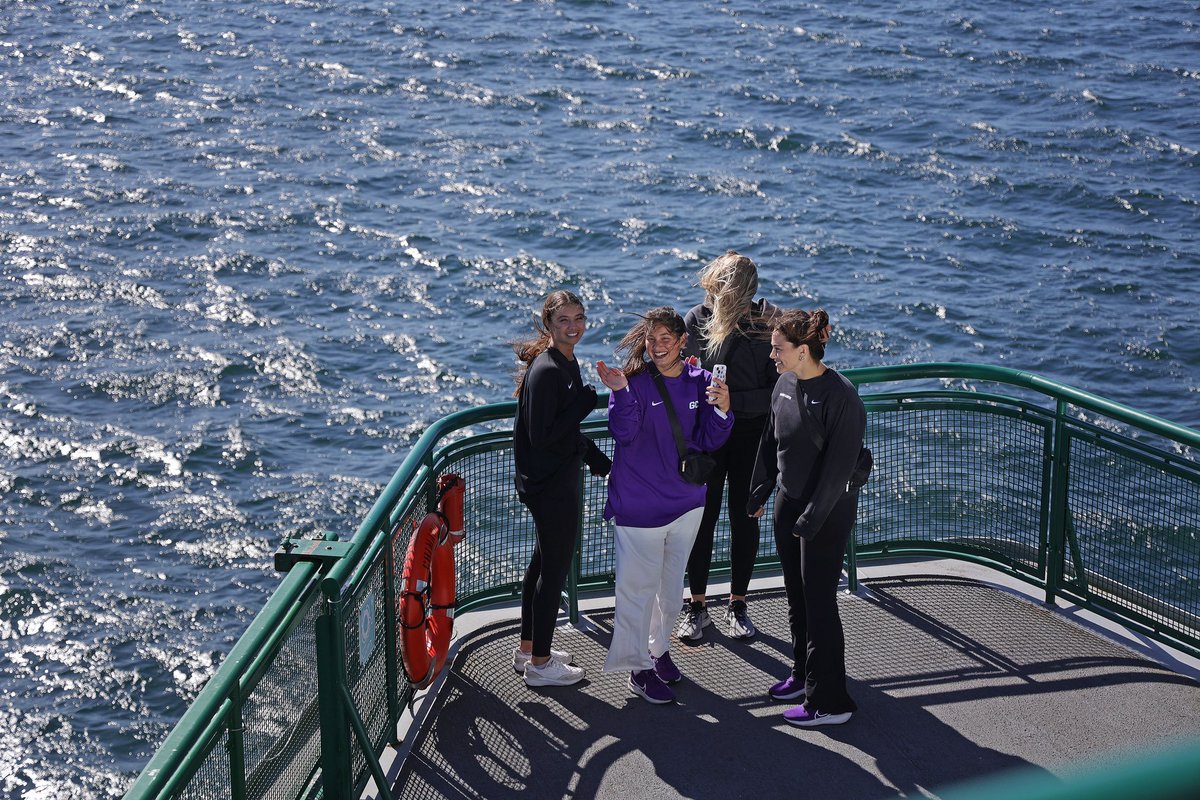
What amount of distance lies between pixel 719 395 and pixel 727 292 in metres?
0.59

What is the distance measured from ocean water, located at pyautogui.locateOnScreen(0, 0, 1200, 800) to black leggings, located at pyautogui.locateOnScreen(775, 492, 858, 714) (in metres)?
9.37

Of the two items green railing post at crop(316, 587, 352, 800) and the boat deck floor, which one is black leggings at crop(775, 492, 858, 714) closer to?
the boat deck floor

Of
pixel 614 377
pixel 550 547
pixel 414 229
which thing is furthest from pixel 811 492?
pixel 414 229

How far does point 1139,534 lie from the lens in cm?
754

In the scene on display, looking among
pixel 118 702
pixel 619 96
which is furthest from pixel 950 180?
pixel 118 702

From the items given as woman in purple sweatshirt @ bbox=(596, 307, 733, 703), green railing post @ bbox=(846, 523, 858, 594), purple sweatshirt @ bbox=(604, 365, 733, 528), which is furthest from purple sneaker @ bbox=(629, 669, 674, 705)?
green railing post @ bbox=(846, 523, 858, 594)

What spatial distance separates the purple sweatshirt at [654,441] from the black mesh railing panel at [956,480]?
1.80m

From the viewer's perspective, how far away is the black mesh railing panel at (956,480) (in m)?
8.33

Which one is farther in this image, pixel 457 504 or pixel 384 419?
pixel 384 419

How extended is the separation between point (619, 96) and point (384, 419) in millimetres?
15108

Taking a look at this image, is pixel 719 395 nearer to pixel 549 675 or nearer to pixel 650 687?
pixel 650 687

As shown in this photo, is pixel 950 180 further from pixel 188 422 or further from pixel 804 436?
pixel 804 436

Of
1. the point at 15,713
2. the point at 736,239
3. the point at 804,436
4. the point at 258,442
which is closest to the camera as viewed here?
the point at 804,436

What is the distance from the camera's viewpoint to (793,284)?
81.1 feet
